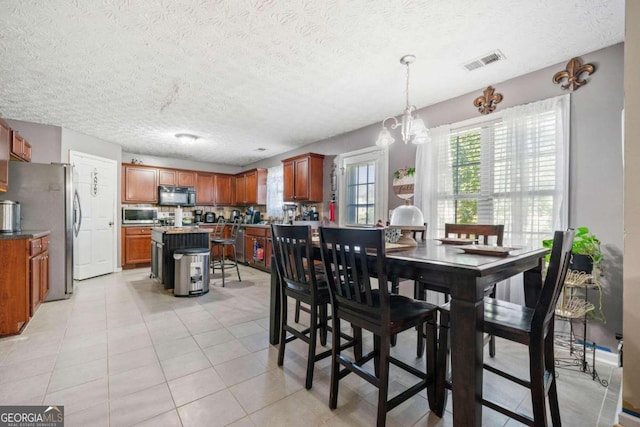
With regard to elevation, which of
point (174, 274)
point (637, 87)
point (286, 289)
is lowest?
point (174, 274)

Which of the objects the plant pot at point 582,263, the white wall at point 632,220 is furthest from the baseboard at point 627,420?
the plant pot at point 582,263

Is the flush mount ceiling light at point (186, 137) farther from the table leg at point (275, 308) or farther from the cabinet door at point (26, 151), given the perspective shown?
the table leg at point (275, 308)

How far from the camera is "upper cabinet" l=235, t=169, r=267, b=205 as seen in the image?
255 inches

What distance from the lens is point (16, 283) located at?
2.53 meters

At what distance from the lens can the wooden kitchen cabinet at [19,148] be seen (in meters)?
3.34

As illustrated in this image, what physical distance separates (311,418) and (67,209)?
3.90 m

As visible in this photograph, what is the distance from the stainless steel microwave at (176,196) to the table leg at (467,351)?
6362 mm

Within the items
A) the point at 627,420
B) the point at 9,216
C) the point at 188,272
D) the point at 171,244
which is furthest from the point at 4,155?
the point at 627,420

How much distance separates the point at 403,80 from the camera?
2777 mm

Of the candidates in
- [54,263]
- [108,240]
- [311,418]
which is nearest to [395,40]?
[311,418]

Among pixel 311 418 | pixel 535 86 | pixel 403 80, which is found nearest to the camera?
pixel 311 418

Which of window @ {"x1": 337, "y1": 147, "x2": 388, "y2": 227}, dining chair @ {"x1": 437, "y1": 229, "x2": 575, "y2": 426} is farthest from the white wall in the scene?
window @ {"x1": 337, "y1": 147, "x2": 388, "y2": 227}

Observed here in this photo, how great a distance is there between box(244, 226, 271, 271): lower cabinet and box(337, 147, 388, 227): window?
1.62 m

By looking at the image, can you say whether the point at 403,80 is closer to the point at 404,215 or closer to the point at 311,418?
the point at 404,215
